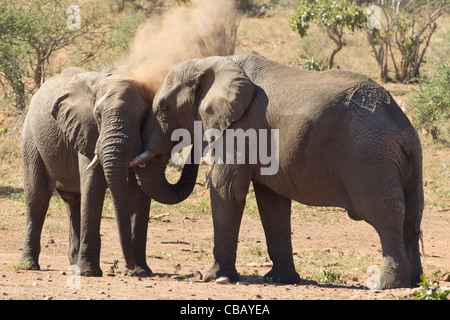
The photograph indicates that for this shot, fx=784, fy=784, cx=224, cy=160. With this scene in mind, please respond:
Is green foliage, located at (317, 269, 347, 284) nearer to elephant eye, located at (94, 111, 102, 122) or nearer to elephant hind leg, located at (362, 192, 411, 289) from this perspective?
elephant hind leg, located at (362, 192, 411, 289)

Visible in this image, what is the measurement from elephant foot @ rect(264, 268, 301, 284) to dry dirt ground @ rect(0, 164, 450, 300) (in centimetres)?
14

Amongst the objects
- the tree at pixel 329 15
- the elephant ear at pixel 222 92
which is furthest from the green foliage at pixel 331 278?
the tree at pixel 329 15

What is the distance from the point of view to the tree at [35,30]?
17547 mm

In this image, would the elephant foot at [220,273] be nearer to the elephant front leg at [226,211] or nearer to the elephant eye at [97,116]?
the elephant front leg at [226,211]

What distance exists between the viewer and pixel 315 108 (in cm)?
731

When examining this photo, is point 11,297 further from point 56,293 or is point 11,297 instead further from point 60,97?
point 60,97

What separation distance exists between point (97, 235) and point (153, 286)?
133 centimetres

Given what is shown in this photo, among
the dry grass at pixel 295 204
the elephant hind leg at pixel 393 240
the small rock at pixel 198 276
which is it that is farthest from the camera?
the dry grass at pixel 295 204

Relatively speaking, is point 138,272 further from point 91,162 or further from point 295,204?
point 295,204

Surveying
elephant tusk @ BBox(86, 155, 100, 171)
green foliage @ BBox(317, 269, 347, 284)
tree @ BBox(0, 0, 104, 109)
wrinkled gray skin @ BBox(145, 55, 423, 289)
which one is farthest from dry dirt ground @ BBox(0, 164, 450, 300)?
tree @ BBox(0, 0, 104, 109)

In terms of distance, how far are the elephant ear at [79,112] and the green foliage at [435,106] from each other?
9666 millimetres

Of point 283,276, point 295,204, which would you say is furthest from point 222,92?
point 295,204

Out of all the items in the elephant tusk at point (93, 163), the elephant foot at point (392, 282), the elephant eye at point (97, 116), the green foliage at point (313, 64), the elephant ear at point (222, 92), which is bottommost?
the elephant foot at point (392, 282)

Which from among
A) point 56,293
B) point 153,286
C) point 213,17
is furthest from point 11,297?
point 213,17
